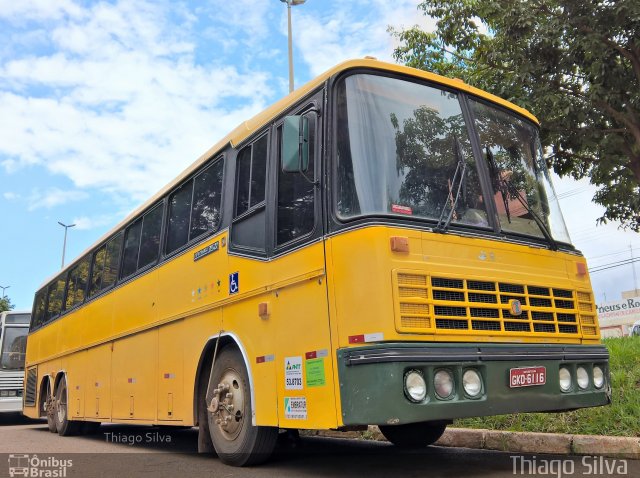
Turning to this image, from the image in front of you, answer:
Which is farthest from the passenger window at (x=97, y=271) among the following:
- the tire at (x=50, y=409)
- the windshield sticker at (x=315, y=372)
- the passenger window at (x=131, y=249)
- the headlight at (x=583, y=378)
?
the headlight at (x=583, y=378)

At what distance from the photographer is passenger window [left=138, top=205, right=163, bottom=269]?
7.91 metres

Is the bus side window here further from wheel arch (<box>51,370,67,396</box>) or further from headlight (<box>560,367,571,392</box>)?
wheel arch (<box>51,370,67,396</box>)

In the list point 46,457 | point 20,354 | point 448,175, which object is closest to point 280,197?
point 448,175

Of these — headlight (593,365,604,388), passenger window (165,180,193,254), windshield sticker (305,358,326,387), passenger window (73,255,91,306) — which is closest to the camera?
windshield sticker (305,358,326,387)

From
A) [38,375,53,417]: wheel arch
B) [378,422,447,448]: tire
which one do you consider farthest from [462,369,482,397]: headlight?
[38,375,53,417]: wheel arch

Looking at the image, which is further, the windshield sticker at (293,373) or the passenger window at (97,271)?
the passenger window at (97,271)

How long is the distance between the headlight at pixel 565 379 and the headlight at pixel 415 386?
141 cm

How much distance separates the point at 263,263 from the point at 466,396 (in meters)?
2.04

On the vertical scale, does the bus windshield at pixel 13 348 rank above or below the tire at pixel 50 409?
above

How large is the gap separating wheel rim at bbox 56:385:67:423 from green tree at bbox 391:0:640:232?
9.25 m

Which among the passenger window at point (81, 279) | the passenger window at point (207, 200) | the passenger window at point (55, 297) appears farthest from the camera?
the passenger window at point (55, 297)

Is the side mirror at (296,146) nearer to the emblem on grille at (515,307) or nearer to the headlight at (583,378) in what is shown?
the emblem on grille at (515,307)

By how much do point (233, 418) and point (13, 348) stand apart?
47.9 ft

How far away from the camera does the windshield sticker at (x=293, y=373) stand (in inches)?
183
